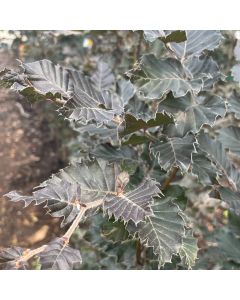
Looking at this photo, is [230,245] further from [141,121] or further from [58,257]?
[58,257]

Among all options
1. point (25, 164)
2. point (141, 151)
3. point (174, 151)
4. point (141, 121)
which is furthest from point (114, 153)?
point (25, 164)

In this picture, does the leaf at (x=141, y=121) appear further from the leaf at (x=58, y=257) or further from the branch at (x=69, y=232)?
the leaf at (x=58, y=257)

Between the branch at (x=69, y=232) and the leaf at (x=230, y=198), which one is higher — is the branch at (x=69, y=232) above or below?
below

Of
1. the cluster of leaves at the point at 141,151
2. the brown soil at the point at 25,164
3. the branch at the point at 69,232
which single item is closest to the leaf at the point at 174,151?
the cluster of leaves at the point at 141,151

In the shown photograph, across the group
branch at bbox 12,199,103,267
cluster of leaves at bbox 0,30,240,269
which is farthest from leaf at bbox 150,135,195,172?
branch at bbox 12,199,103,267

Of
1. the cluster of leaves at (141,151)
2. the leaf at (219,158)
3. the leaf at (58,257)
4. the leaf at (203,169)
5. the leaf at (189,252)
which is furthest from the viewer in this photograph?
the leaf at (219,158)

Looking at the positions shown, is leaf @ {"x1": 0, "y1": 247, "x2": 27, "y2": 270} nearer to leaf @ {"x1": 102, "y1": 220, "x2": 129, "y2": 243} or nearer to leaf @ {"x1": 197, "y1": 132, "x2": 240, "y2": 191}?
leaf @ {"x1": 102, "y1": 220, "x2": 129, "y2": 243}
